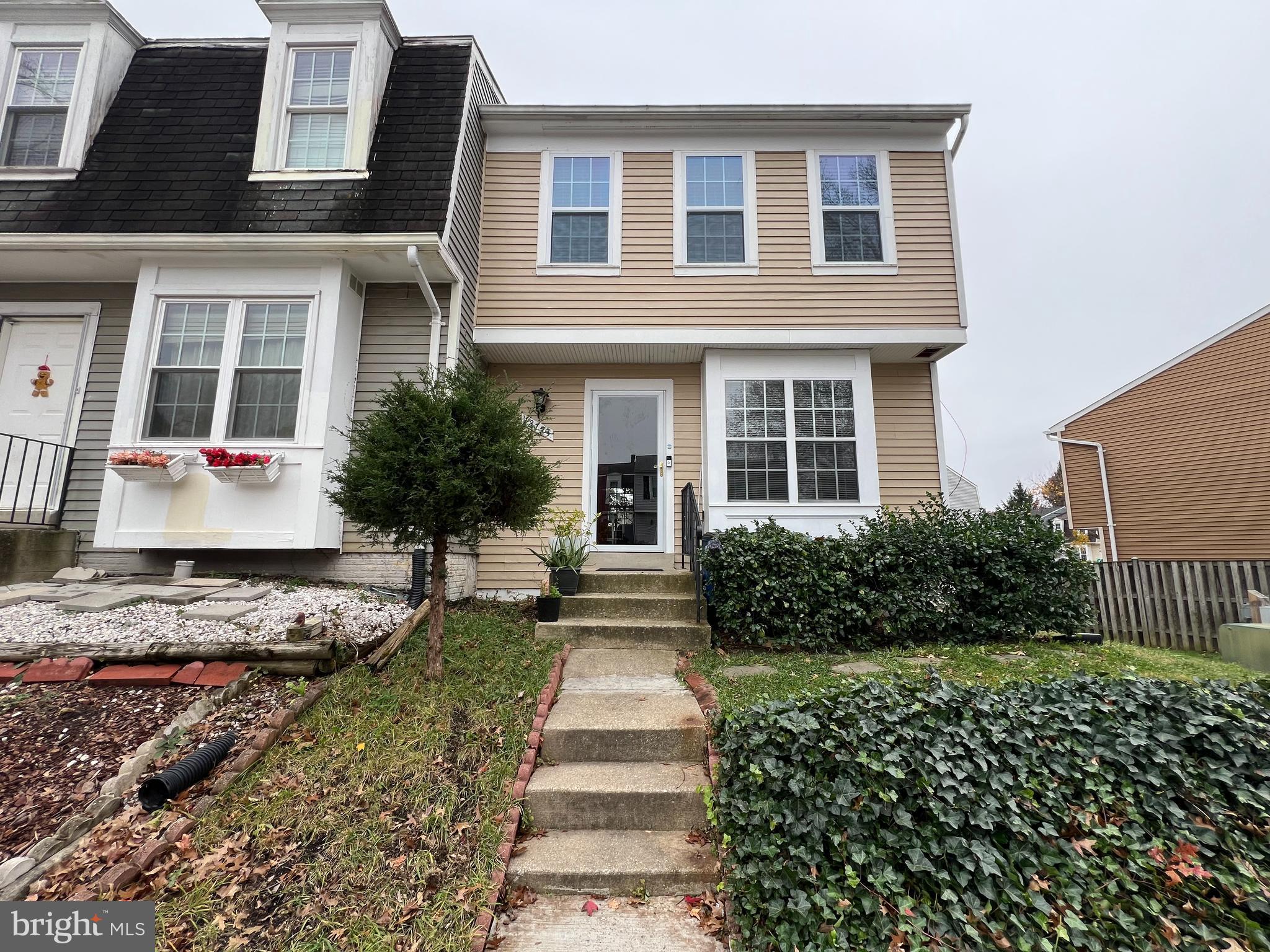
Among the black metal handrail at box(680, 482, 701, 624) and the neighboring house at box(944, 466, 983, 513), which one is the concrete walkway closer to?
the black metal handrail at box(680, 482, 701, 624)

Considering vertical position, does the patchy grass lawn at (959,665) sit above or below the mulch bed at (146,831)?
above

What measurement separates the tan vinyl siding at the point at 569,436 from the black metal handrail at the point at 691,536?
243 millimetres

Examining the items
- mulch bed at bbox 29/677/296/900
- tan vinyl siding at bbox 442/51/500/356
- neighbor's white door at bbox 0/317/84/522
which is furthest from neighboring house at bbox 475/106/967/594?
neighbor's white door at bbox 0/317/84/522

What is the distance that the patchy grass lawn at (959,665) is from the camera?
3.62 meters

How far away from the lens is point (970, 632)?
511 cm

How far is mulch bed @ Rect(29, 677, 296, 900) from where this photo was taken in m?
2.12

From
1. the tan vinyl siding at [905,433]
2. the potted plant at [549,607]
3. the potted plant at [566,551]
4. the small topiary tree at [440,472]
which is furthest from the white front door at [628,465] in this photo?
the small topiary tree at [440,472]

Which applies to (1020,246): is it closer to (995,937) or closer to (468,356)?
(468,356)

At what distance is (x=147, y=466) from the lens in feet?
17.5

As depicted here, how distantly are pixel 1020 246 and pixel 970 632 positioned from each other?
105ft

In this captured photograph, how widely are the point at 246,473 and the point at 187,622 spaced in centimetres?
166

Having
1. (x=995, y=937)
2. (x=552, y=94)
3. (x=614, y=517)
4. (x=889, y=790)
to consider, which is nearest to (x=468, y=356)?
(x=614, y=517)

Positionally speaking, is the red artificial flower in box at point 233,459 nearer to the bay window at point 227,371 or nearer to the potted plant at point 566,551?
the bay window at point 227,371

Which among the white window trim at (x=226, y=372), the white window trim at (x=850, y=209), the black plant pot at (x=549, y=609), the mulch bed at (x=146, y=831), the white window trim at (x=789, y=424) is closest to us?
the mulch bed at (x=146, y=831)
